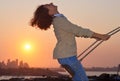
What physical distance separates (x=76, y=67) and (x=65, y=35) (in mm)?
602

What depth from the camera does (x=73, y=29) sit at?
7691mm

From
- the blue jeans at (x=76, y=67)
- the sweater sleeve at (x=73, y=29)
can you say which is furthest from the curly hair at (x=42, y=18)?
the blue jeans at (x=76, y=67)

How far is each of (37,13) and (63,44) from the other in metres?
0.76

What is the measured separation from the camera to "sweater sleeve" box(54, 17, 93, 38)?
7688 millimetres

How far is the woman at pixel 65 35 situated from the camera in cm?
752

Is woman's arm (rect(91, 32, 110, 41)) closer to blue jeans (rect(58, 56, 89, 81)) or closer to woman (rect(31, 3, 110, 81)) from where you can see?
woman (rect(31, 3, 110, 81))

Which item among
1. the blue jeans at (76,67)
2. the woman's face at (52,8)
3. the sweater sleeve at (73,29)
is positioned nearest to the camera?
the blue jeans at (76,67)

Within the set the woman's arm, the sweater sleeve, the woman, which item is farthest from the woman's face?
the woman's arm

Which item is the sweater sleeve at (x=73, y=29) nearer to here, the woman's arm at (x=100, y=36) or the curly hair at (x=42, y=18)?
the woman's arm at (x=100, y=36)

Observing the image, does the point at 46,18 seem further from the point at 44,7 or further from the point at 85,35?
the point at 85,35

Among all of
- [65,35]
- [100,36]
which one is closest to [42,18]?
[65,35]

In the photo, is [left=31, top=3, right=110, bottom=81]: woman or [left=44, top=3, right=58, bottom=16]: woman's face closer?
[left=31, top=3, right=110, bottom=81]: woman

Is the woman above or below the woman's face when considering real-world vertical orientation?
below

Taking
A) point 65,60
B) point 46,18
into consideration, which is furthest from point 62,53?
point 46,18
